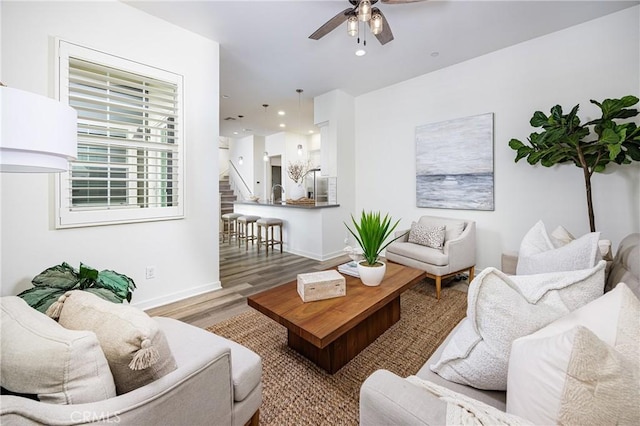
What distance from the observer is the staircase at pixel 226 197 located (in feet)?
26.5

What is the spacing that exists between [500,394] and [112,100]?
134 inches

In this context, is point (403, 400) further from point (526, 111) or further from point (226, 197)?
point (226, 197)

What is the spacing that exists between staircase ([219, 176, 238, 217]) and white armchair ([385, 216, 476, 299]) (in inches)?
233

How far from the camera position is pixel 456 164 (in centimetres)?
375

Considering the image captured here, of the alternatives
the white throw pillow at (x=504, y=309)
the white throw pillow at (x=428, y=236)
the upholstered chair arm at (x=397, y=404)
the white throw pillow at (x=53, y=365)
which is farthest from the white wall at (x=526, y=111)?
the white throw pillow at (x=53, y=365)

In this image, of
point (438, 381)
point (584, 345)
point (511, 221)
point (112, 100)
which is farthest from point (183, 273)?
point (511, 221)

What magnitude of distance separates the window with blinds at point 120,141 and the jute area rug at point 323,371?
4.81 ft

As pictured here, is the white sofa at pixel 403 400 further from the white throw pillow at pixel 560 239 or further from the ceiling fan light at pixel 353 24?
the ceiling fan light at pixel 353 24

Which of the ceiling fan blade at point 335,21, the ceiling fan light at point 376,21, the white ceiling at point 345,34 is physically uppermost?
the white ceiling at point 345,34

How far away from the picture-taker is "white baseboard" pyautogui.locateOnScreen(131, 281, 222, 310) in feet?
8.82

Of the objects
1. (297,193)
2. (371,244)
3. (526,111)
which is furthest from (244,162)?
(371,244)

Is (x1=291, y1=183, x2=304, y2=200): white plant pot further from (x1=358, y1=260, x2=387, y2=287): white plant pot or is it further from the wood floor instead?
(x1=358, y1=260, x2=387, y2=287): white plant pot

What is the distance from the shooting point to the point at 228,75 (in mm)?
4152

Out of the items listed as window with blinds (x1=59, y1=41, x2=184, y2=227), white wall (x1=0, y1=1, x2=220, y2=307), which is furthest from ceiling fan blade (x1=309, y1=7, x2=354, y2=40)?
window with blinds (x1=59, y1=41, x2=184, y2=227)
